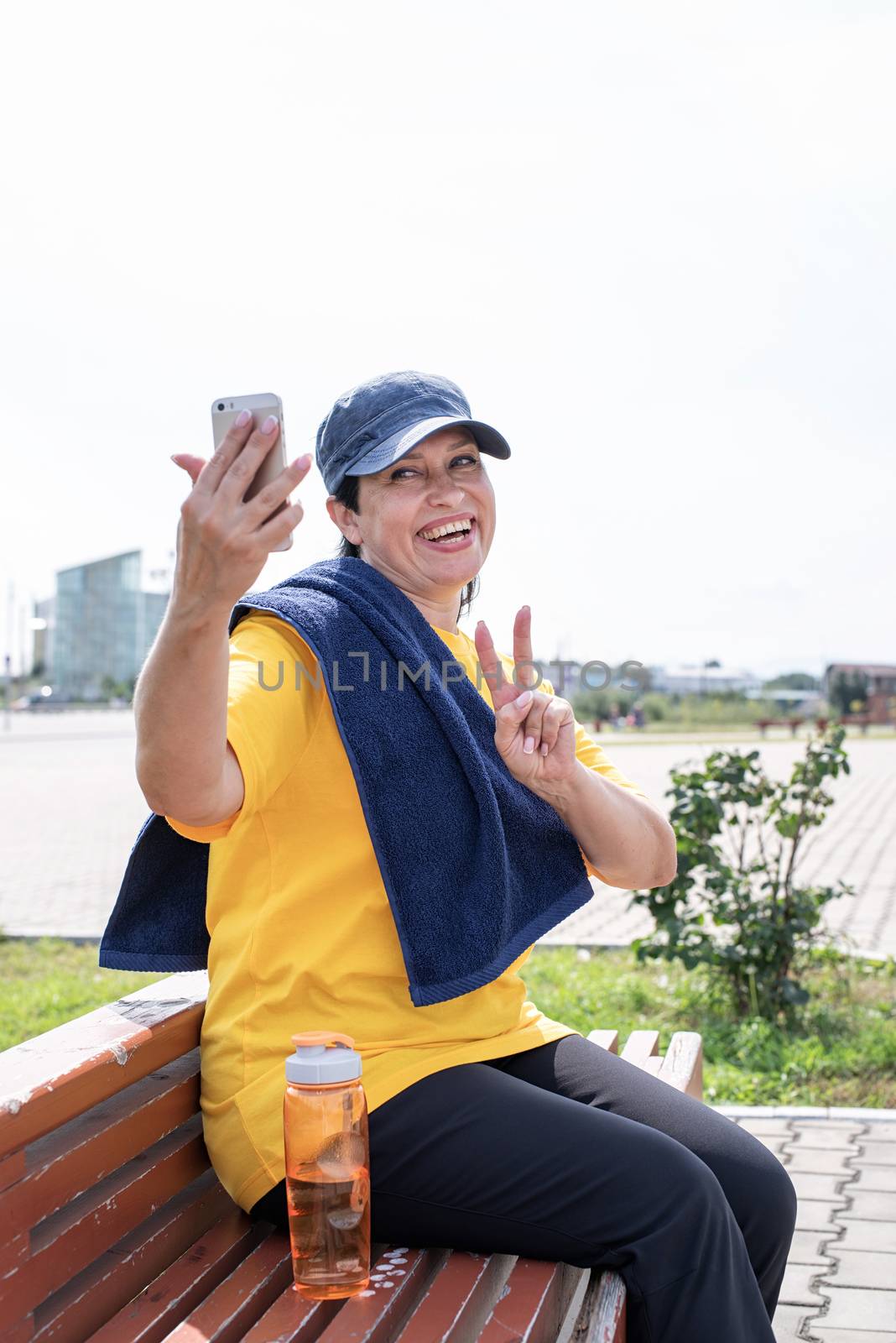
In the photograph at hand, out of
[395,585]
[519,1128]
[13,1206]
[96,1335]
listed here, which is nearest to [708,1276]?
[519,1128]

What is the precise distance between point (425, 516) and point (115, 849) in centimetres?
890

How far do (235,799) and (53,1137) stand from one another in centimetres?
52

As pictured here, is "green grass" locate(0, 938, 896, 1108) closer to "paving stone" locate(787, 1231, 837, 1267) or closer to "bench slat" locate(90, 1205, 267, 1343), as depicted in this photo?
"paving stone" locate(787, 1231, 837, 1267)

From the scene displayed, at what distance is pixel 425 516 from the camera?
2236mm

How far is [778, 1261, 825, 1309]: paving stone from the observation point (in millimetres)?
2898

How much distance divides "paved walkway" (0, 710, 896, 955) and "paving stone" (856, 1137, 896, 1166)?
156 cm

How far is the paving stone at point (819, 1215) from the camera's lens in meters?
3.28

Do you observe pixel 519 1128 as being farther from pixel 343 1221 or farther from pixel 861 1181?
pixel 861 1181

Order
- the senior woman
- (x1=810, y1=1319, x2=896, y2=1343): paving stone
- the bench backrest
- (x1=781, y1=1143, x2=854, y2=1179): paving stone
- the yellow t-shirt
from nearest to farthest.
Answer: the bench backrest
the senior woman
the yellow t-shirt
(x1=810, y1=1319, x2=896, y2=1343): paving stone
(x1=781, y1=1143, x2=854, y2=1179): paving stone

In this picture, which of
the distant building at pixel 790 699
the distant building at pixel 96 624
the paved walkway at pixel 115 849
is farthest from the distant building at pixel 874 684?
the distant building at pixel 96 624

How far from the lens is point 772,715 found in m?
45.6

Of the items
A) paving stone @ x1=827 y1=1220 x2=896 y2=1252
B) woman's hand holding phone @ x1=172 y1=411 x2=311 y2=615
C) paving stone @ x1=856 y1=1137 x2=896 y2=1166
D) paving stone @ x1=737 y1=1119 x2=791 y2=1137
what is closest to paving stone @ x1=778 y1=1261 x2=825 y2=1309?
paving stone @ x1=827 y1=1220 x2=896 y2=1252

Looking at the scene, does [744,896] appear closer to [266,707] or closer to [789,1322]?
[789,1322]

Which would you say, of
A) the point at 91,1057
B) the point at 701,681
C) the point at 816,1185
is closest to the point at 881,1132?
the point at 816,1185
